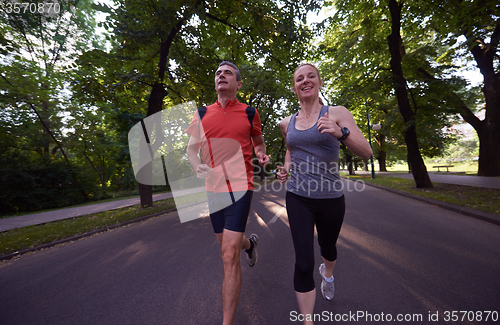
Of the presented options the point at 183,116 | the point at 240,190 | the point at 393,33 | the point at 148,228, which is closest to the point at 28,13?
the point at 183,116

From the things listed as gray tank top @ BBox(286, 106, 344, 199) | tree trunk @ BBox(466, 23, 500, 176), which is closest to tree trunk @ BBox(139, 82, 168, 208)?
gray tank top @ BBox(286, 106, 344, 199)

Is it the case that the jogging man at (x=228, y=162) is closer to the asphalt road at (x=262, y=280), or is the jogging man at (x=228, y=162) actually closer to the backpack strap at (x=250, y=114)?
the backpack strap at (x=250, y=114)

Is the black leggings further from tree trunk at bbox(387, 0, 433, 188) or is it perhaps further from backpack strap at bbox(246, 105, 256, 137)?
tree trunk at bbox(387, 0, 433, 188)

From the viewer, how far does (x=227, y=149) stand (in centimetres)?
213

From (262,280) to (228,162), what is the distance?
1683mm

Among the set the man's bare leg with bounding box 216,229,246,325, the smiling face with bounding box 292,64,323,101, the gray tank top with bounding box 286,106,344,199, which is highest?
the smiling face with bounding box 292,64,323,101

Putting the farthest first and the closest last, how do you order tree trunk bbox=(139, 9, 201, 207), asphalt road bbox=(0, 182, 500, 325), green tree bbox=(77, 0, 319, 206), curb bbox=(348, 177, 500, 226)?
tree trunk bbox=(139, 9, 201, 207) < green tree bbox=(77, 0, 319, 206) < curb bbox=(348, 177, 500, 226) < asphalt road bbox=(0, 182, 500, 325)

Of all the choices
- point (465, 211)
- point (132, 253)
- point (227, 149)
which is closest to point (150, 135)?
point (132, 253)

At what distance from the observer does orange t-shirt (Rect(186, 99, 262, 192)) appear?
2.11 metres

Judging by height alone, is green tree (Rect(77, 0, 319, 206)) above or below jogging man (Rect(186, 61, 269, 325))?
above

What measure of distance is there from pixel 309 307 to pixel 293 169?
116 centimetres

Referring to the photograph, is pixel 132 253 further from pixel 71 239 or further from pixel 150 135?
pixel 150 135

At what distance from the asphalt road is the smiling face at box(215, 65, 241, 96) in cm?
229

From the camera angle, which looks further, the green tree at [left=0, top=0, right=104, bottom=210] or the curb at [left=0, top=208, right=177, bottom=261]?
the green tree at [left=0, top=0, right=104, bottom=210]
